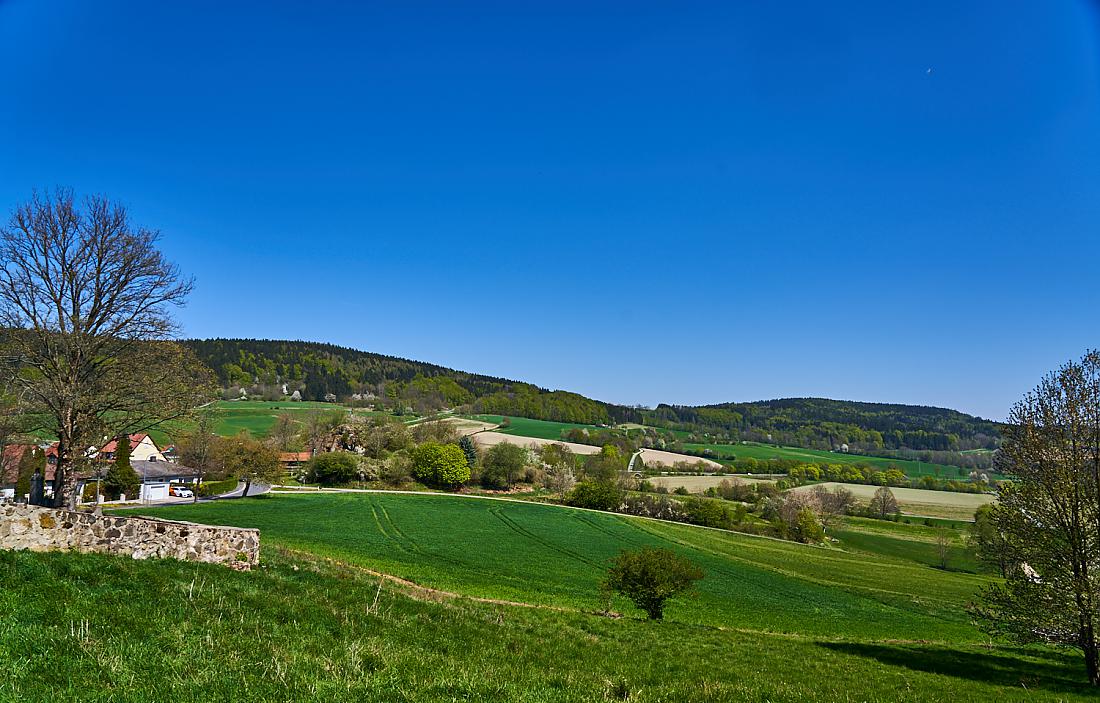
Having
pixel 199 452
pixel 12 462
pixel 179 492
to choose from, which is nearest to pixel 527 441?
pixel 179 492

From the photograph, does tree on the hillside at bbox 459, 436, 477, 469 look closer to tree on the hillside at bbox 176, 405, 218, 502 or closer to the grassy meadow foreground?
tree on the hillside at bbox 176, 405, 218, 502

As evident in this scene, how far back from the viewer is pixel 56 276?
74.1ft

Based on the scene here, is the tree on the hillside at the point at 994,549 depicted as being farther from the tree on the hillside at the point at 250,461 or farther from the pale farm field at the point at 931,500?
the pale farm field at the point at 931,500

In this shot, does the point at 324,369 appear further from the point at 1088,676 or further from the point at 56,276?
the point at 1088,676

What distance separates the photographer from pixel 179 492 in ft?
233

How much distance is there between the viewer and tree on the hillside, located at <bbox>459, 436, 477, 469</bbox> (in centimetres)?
9088

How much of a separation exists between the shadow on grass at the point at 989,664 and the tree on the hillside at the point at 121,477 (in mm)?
67689

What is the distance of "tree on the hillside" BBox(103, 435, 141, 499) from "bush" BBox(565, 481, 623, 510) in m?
53.0

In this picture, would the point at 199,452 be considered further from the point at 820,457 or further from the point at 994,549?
the point at 820,457

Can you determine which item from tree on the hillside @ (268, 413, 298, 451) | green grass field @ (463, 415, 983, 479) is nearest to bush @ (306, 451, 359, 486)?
tree on the hillside @ (268, 413, 298, 451)

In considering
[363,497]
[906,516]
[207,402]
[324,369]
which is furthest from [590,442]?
[207,402]

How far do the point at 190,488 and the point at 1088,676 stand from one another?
285 ft

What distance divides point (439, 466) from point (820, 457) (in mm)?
112026

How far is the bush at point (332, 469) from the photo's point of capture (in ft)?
266
